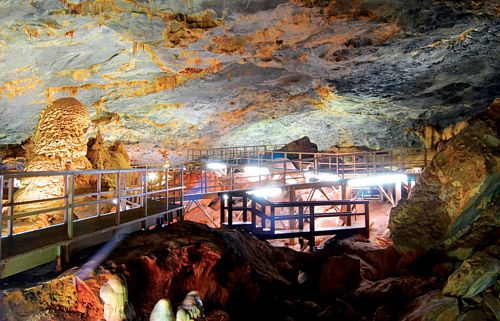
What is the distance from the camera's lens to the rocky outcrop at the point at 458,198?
750cm

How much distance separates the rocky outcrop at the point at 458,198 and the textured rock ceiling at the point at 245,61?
2.73m

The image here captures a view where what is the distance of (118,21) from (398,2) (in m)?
6.28

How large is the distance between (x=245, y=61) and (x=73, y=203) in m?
7.17

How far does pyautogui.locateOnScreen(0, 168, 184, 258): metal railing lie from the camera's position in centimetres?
426

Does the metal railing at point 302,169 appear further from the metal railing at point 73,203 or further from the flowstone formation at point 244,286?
the flowstone formation at point 244,286

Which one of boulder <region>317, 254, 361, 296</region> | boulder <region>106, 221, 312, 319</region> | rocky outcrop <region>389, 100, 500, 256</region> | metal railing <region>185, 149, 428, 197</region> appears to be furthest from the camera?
metal railing <region>185, 149, 428, 197</region>

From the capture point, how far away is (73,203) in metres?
4.59

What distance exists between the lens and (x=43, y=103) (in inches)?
492

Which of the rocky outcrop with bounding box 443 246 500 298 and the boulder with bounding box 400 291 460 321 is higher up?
the rocky outcrop with bounding box 443 246 500 298

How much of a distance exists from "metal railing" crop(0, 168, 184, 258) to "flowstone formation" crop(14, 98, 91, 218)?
33mm

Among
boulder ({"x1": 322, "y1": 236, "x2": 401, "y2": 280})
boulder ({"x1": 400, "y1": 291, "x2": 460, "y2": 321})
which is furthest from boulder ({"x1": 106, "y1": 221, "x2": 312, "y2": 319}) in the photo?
boulder ({"x1": 322, "y1": 236, "x2": 401, "y2": 280})

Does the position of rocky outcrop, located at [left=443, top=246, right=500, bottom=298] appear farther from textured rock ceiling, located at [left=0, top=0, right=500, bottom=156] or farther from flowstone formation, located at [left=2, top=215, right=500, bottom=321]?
textured rock ceiling, located at [left=0, top=0, right=500, bottom=156]

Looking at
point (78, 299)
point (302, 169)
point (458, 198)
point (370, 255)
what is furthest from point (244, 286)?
point (302, 169)

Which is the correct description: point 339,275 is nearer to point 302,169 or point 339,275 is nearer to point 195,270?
point 195,270
